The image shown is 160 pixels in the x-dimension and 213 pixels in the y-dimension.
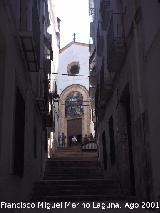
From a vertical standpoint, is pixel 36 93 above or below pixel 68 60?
below

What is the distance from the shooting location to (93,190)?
35.0ft

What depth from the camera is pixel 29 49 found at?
8523mm

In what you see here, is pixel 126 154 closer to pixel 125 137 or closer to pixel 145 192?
pixel 125 137

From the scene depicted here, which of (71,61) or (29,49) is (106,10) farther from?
(71,61)

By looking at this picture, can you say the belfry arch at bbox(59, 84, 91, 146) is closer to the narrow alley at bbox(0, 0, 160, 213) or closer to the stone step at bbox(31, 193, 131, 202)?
Result: the narrow alley at bbox(0, 0, 160, 213)

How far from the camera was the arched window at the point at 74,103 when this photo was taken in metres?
32.9

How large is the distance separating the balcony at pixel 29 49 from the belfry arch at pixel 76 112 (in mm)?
22730

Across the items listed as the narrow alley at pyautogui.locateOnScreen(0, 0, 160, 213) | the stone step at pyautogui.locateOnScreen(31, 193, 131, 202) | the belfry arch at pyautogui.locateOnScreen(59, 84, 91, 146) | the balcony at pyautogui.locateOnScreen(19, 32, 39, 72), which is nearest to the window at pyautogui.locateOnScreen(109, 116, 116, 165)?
the narrow alley at pyautogui.locateOnScreen(0, 0, 160, 213)

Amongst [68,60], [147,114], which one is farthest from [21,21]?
[68,60]

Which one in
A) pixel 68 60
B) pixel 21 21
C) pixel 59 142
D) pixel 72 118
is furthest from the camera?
pixel 68 60

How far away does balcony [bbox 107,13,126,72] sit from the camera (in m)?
9.69

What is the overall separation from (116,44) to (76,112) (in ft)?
76.7

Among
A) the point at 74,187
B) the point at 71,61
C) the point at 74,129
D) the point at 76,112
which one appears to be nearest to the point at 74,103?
the point at 76,112

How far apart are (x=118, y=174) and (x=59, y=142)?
19.2m
